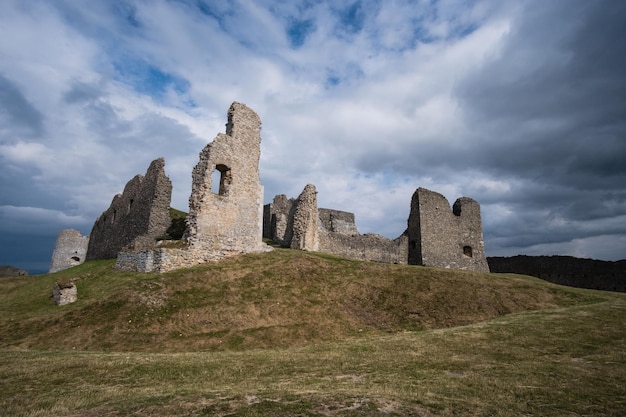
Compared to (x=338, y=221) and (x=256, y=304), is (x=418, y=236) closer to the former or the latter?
(x=338, y=221)

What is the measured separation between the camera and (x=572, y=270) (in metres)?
34.0

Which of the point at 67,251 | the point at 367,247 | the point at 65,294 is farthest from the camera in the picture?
the point at 67,251

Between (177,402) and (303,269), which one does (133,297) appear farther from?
(177,402)

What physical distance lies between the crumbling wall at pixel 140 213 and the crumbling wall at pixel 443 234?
19.5m

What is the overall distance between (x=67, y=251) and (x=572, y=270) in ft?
163

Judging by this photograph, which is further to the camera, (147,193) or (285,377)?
(147,193)

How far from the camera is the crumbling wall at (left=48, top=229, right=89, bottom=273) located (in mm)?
41250

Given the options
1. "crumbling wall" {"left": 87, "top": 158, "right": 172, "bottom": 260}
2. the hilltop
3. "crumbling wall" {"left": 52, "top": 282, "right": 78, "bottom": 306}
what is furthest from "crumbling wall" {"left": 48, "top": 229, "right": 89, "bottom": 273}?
"crumbling wall" {"left": 52, "top": 282, "right": 78, "bottom": 306}

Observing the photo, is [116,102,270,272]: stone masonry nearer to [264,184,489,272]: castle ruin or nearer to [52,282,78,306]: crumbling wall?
[52,282,78,306]: crumbling wall

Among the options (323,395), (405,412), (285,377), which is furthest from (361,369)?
(405,412)

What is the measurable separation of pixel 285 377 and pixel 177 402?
265 cm

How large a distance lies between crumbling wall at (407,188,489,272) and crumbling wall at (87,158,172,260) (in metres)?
19.5

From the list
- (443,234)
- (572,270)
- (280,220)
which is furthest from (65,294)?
(572,270)

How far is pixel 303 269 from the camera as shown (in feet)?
62.5
